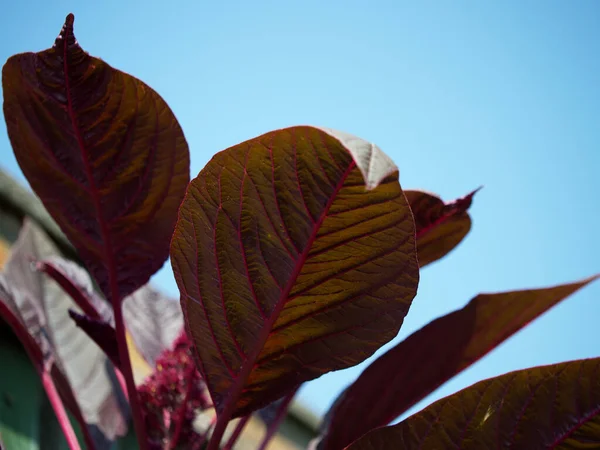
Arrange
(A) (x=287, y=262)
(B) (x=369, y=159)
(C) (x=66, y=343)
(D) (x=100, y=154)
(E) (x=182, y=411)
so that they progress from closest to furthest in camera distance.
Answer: (B) (x=369, y=159) → (A) (x=287, y=262) → (D) (x=100, y=154) → (E) (x=182, y=411) → (C) (x=66, y=343)

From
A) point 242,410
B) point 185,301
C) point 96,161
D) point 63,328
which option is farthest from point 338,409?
point 63,328

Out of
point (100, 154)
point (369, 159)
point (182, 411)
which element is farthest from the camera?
point (182, 411)

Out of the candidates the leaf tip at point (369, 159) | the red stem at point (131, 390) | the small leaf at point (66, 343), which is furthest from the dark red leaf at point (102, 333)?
the leaf tip at point (369, 159)

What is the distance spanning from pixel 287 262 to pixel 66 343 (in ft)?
2.42

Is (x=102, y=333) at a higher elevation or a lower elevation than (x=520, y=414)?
lower

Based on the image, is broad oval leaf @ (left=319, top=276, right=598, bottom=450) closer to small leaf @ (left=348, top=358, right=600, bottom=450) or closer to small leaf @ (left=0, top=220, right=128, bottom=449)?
small leaf @ (left=348, top=358, right=600, bottom=450)

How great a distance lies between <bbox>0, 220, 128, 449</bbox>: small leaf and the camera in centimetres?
101

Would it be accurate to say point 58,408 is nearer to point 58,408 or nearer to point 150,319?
point 58,408

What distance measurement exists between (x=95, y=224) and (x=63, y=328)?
468mm

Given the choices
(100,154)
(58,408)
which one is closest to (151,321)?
(58,408)

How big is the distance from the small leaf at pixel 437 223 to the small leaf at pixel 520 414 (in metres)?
0.24

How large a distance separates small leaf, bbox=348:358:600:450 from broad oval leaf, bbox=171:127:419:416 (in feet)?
0.28

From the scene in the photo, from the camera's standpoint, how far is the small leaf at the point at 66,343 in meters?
1.01

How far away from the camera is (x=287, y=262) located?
1.66ft
